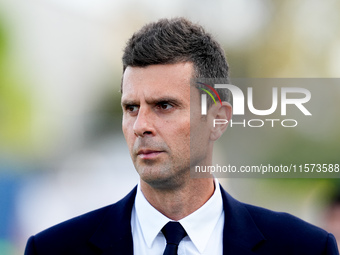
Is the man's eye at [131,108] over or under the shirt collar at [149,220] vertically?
over

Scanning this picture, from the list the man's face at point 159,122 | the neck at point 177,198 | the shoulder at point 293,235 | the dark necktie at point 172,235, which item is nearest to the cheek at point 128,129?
the man's face at point 159,122

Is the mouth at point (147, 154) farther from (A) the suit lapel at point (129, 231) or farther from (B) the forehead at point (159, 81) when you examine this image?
(A) the suit lapel at point (129, 231)

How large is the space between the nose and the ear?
1.74 feet

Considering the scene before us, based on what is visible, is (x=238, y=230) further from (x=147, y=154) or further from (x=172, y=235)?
(x=147, y=154)

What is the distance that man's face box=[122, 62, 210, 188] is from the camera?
120 inches

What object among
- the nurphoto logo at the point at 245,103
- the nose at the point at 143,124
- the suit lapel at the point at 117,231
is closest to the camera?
the nose at the point at 143,124

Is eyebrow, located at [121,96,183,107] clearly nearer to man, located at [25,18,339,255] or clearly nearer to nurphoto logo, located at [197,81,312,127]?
man, located at [25,18,339,255]

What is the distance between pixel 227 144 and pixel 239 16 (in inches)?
91.7

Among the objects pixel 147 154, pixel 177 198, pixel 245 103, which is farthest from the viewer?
pixel 245 103

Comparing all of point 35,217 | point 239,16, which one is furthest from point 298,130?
point 35,217

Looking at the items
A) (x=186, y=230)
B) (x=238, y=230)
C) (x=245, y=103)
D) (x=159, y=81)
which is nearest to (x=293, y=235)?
(x=238, y=230)

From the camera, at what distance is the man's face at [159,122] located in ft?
10.0

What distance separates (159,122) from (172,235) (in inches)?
27.0

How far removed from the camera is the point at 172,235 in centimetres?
315
